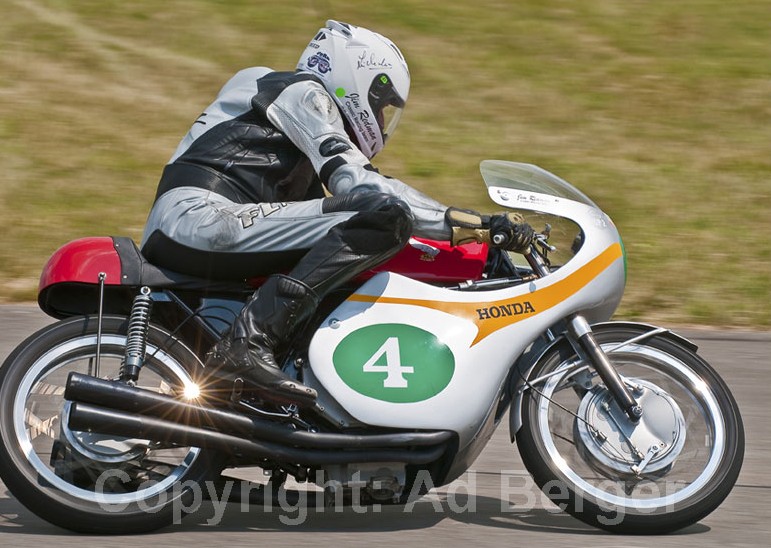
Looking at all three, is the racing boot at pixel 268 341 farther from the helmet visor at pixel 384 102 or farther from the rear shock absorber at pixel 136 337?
the helmet visor at pixel 384 102

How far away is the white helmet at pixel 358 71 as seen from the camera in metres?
4.79

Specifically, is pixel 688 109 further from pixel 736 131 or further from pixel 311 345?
pixel 311 345

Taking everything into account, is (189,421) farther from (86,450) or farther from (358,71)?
(358,71)

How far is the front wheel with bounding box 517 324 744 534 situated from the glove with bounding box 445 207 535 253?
1.51ft

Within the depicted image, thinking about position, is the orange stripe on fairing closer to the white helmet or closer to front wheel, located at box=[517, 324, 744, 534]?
front wheel, located at box=[517, 324, 744, 534]

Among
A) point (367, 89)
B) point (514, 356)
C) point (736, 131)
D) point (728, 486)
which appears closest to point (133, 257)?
point (367, 89)

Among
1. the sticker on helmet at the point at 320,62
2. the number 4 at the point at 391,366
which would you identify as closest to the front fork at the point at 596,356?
the number 4 at the point at 391,366

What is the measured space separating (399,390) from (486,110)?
7514mm

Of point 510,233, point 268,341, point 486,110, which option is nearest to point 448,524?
point 268,341

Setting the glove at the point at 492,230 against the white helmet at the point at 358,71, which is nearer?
the glove at the point at 492,230

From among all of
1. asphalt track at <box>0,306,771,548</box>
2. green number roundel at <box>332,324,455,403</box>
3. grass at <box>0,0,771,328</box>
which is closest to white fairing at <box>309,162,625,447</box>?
green number roundel at <box>332,324,455,403</box>

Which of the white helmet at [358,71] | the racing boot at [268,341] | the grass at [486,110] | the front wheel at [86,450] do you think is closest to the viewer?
the racing boot at [268,341]

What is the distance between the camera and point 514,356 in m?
4.61

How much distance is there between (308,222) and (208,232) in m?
0.34
